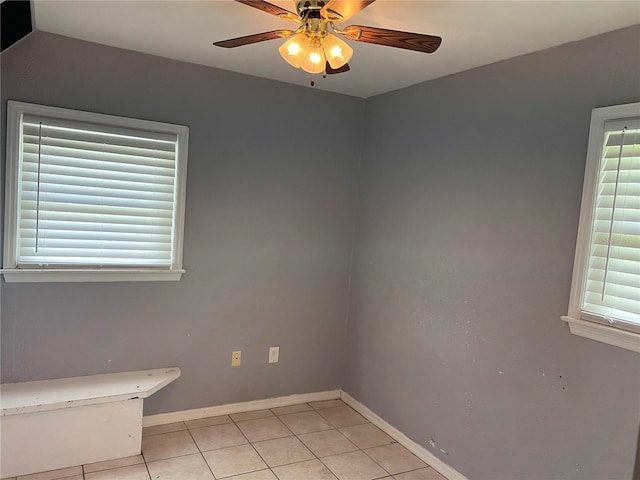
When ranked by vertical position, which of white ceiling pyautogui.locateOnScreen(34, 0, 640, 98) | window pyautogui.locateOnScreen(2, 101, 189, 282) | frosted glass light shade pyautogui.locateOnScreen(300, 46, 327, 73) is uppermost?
white ceiling pyautogui.locateOnScreen(34, 0, 640, 98)

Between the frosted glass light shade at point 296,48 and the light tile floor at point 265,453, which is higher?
the frosted glass light shade at point 296,48

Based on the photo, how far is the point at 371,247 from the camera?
11.1ft

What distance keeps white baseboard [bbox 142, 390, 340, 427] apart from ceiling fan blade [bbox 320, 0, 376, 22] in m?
2.56

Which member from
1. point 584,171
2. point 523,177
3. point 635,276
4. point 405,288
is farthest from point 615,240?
point 405,288

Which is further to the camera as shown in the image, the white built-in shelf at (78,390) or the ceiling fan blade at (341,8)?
the white built-in shelf at (78,390)

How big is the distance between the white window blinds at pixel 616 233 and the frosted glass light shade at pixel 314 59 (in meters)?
1.22

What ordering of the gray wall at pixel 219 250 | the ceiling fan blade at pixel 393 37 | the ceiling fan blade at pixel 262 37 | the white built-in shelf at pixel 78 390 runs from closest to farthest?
the ceiling fan blade at pixel 393 37 < the ceiling fan blade at pixel 262 37 < the white built-in shelf at pixel 78 390 < the gray wall at pixel 219 250

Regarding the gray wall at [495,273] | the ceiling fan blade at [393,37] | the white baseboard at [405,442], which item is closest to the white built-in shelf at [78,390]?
the white baseboard at [405,442]

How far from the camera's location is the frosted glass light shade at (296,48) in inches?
69.8

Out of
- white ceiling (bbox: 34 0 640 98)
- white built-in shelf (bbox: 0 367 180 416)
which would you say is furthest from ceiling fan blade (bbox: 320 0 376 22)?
white built-in shelf (bbox: 0 367 180 416)

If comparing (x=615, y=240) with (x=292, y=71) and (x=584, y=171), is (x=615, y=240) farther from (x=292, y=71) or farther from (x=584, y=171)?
(x=292, y=71)

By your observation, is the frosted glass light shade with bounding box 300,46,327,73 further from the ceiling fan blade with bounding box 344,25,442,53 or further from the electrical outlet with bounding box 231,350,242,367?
the electrical outlet with bounding box 231,350,242,367

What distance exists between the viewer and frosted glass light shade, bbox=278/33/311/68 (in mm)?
1773

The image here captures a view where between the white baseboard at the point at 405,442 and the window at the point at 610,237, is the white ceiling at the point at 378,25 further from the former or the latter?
the white baseboard at the point at 405,442
